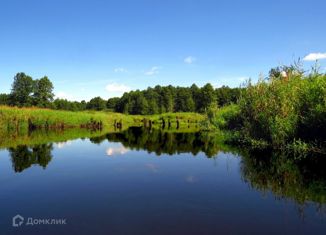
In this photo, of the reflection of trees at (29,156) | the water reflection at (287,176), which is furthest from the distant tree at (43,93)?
the water reflection at (287,176)

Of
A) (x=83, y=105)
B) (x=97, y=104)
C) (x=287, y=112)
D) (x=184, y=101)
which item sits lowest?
(x=287, y=112)

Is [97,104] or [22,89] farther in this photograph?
[97,104]

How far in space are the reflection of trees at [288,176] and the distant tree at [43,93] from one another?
259 ft

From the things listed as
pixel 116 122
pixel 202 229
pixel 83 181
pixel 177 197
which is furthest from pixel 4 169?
pixel 116 122

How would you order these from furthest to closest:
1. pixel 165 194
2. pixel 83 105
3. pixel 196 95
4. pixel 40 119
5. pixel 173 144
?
pixel 83 105 → pixel 196 95 → pixel 40 119 → pixel 173 144 → pixel 165 194

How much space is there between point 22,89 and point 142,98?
44102mm

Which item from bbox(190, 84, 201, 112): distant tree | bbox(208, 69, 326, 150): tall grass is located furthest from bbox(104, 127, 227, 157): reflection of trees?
bbox(190, 84, 201, 112): distant tree

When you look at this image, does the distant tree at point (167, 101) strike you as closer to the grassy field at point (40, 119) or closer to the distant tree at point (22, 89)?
the distant tree at point (22, 89)

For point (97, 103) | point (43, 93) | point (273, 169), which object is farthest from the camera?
point (97, 103)

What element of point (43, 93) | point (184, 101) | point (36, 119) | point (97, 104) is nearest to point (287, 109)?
point (36, 119)

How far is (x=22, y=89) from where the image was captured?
90.7 m

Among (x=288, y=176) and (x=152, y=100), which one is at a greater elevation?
(x=152, y=100)

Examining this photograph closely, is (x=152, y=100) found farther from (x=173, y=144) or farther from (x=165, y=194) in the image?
(x=165, y=194)

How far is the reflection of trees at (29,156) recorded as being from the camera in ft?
59.0
